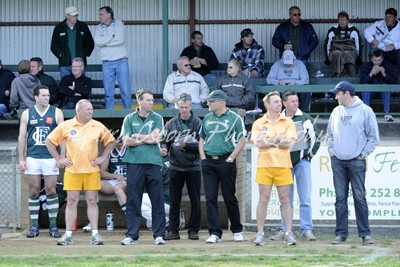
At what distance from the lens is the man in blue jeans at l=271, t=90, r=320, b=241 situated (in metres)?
14.2

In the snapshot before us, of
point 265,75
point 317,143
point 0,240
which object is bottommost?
point 0,240

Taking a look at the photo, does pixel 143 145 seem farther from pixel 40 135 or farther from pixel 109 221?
pixel 109 221

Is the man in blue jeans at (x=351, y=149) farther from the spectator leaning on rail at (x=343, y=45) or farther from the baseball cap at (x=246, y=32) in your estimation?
the spectator leaning on rail at (x=343, y=45)

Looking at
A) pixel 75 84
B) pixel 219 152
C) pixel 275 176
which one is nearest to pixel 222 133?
pixel 219 152

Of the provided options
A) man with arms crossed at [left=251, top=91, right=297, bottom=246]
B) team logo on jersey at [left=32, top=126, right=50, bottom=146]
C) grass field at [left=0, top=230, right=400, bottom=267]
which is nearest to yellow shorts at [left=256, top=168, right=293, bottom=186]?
man with arms crossed at [left=251, top=91, right=297, bottom=246]

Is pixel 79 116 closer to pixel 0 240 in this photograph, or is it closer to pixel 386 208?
pixel 0 240

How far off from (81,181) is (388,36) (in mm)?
7991

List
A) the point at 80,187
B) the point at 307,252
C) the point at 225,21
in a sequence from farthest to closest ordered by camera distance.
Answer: the point at 225,21 < the point at 80,187 < the point at 307,252

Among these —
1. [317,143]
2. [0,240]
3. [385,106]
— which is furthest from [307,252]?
[385,106]

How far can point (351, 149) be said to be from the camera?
1361 cm

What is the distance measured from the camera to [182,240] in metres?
14.4

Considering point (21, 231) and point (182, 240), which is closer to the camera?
point (182, 240)

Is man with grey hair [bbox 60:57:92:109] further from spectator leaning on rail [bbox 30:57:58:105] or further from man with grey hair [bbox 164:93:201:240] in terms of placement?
man with grey hair [bbox 164:93:201:240]

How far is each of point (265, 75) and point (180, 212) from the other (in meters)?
5.85
